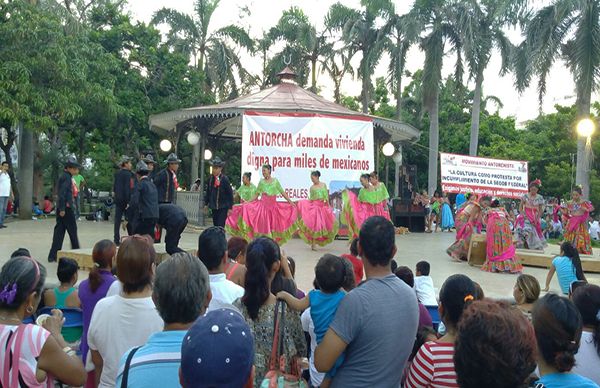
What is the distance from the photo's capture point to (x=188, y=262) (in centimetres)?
241

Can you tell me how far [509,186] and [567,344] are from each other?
44.9ft

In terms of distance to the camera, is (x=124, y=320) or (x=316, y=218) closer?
(x=124, y=320)

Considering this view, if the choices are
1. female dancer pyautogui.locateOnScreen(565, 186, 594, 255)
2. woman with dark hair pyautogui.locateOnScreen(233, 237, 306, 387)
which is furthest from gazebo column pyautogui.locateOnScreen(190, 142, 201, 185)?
woman with dark hair pyautogui.locateOnScreen(233, 237, 306, 387)

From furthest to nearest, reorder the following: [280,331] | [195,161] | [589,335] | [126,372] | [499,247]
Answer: [195,161] → [499,247] → [280,331] → [589,335] → [126,372]

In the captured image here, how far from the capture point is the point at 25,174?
20.0 metres

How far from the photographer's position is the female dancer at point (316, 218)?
1215 centimetres

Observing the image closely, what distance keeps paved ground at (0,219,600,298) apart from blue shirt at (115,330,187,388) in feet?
18.1

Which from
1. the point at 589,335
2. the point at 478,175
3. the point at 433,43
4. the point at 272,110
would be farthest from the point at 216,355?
the point at 433,43

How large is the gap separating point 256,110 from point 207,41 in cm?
1450

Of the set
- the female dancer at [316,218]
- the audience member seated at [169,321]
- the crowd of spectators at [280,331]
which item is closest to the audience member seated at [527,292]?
the crowd of spectators at [280,331]

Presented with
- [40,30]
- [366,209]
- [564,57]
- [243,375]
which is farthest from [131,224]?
[564,57]

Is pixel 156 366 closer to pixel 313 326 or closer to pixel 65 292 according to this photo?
pixel 313 326

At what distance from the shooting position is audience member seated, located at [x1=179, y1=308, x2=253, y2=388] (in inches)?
69.5

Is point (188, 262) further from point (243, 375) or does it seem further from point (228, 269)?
point (228, 269)
